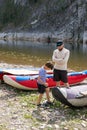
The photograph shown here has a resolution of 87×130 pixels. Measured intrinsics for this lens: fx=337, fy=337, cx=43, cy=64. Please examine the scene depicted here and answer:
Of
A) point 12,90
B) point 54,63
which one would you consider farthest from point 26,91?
point 54,63

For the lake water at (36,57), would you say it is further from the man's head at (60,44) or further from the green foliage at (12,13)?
the green foliage at (12,13)

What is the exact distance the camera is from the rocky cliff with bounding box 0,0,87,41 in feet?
244

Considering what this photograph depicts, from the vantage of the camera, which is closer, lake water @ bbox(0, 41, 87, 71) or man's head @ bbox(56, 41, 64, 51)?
man's head @ bbox(56, 41, 64, 51)

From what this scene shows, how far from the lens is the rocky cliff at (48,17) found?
7425 centimetres

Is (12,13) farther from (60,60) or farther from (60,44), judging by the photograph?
(60,44)

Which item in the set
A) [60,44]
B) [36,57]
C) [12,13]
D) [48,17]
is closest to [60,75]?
[60,44]

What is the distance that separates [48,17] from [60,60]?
72.7 m

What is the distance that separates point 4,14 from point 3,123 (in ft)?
314

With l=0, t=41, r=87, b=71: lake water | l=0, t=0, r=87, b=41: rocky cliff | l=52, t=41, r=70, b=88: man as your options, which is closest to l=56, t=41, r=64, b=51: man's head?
l=52, t=41, r=70, b=88: man

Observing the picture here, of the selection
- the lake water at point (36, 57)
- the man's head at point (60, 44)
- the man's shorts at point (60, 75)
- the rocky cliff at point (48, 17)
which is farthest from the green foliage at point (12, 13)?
the man's head at point (60, 44)

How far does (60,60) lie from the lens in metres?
12.7

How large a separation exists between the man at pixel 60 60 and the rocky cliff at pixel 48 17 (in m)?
58.1

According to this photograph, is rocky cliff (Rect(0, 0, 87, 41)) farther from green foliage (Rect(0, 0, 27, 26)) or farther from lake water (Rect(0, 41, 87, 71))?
lake water (Rect(0, 41, 87, 71))

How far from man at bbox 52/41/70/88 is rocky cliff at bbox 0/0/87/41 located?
58095mm
